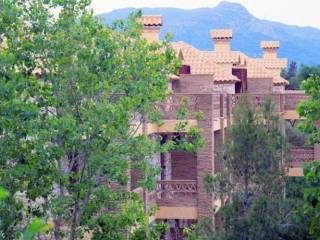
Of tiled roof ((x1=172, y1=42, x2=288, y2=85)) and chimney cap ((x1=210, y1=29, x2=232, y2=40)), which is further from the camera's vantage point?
chimney cap ((x1=210, y1=29, x2=232, y2=40))

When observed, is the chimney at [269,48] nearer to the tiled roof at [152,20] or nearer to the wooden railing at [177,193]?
the tiled roof at [152,20]

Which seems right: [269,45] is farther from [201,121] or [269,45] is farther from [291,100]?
[201,121]

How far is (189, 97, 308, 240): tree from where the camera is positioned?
16812mm

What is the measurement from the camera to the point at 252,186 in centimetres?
1758

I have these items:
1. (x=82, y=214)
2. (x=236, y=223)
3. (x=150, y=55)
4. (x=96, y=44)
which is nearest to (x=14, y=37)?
(x=96, y=44)

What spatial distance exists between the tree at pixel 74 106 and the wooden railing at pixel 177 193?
377 inches

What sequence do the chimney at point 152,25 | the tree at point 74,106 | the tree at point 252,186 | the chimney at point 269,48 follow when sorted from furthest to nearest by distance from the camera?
the chimney at point 269,48 < the chimney at point 152,25 < the tree at point 252,186 < the tree at point 74,106

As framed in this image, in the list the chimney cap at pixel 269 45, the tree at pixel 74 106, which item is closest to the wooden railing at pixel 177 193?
the tree at pixel 74 106

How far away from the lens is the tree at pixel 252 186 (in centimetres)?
1681

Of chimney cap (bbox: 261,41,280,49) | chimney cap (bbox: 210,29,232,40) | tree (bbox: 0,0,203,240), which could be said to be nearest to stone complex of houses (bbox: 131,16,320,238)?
chimney cap (bbox: 210,29,232,40)

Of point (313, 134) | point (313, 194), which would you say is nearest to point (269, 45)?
point (313, 134)

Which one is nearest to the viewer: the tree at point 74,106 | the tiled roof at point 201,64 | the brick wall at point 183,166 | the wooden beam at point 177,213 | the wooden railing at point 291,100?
the tree at point 74,106

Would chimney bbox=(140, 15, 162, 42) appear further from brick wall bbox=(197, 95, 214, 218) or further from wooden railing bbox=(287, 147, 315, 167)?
wooden railing bbox=(287, 147, 315, 167)

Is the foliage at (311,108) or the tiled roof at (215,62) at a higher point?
the tiled roof at (215,62)
